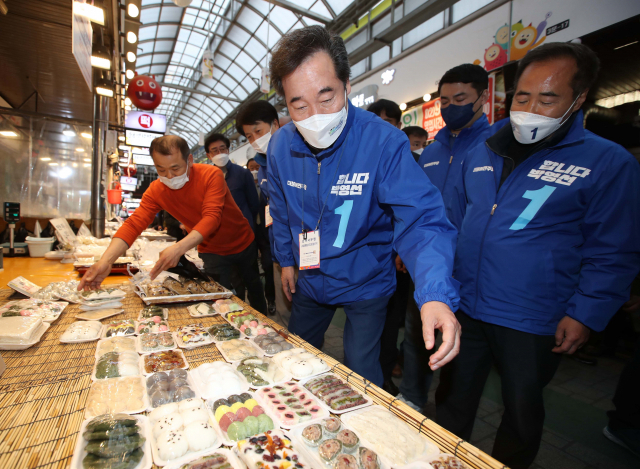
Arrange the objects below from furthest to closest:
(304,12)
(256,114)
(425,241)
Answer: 1. (304,12)
2. (256,114)
3. (425,241)

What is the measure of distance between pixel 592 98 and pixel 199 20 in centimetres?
1538

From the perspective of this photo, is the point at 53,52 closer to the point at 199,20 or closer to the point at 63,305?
the point at 63,305

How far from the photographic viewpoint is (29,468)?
730mm

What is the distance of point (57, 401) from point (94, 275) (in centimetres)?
101

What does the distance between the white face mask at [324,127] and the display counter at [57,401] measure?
85cm

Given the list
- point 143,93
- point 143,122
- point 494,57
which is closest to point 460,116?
point 494,57

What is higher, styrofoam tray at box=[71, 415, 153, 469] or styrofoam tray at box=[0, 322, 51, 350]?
styrofoam tray at box=[0, 322, 51, 350]

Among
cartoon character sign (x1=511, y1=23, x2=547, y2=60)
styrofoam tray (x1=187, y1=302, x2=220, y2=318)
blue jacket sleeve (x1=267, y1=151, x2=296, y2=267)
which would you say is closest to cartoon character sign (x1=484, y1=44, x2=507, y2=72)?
cartoon character sign (x1=511, y1=23, x2=547, y2=60)

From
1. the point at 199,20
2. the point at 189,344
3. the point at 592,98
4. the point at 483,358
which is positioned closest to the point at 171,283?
the point at 189,344

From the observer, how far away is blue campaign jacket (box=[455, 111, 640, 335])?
1.26 m

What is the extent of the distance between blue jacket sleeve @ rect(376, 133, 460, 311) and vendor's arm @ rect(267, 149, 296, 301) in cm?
62

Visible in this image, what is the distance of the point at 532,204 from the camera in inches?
53.3

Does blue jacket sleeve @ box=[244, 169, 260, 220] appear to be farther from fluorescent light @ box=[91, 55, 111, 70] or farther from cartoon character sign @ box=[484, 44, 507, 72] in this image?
cartoon character sign @ box=[484, 44, 507, 72]

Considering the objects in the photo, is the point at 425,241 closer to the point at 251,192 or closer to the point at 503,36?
the point at 251,192
